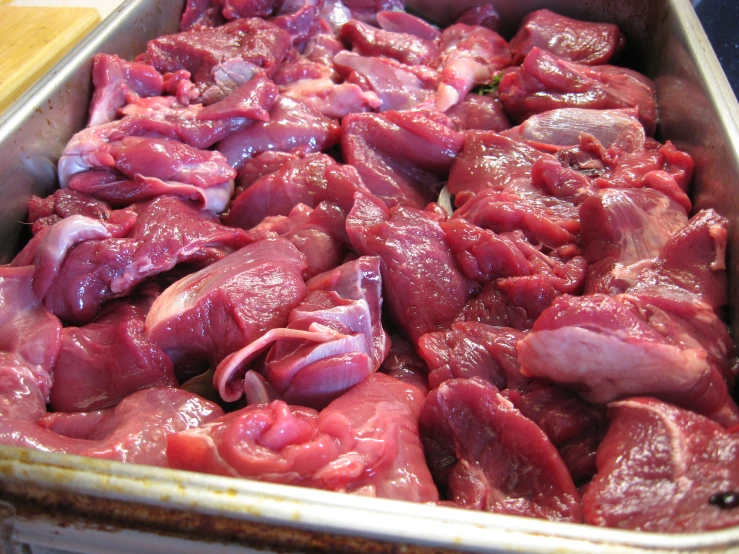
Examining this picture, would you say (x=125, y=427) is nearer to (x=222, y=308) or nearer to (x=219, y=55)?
(x=222, y=308)

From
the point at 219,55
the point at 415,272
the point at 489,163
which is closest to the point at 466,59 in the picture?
the point at 489,163

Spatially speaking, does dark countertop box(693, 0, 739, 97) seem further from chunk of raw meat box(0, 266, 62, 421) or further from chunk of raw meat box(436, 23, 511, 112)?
chunk of raw meat box(0, 266, 62, 421)

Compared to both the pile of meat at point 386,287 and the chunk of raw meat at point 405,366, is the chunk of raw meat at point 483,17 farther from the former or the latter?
the chunk of raw meat at point 405,366

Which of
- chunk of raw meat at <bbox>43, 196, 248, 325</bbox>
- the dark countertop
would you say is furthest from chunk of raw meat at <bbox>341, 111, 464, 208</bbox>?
the dark countertop

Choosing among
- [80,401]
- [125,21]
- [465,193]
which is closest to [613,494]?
[465,193]

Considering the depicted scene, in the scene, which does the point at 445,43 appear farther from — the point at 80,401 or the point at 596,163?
the point at 80,401

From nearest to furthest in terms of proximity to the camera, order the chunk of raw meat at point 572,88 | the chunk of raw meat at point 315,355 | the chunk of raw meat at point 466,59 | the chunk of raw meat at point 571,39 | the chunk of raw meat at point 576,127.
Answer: the chunk of raw meat at point 315,355 < the chunk of raw meat at point 576,127 < the chunk of raw meat at point 572,88 < the chunk of raw meat at point 466,59 < the chunk of raw meat at point 571,39

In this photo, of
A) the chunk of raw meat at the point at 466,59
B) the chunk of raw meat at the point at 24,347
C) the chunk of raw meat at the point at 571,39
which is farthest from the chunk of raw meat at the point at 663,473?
the chunk of raw meat at the point at 571,39
